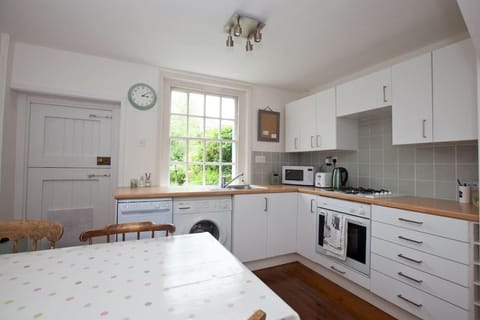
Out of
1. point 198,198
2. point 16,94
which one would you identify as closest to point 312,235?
point 198,198

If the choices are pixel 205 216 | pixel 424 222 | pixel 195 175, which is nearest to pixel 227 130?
pixel 195 175

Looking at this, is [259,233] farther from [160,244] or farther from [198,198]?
[160,244]

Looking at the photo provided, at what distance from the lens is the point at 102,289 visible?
0.68m

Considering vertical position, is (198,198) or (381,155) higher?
(381,155)

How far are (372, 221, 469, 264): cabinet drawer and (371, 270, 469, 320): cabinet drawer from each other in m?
0.30

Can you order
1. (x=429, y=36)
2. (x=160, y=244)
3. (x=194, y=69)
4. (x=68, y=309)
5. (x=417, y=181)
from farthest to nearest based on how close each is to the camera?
(x=194, y=69), (x=417, y=181), (x=429, y=36), (x=160, y=244), (x=68, y=309)

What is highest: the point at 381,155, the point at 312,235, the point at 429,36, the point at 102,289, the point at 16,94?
the point at 429,36

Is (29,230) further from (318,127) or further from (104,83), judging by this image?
(318,127)

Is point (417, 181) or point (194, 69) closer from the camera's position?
point (417, 181)

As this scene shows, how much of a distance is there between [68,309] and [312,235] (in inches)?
91.0

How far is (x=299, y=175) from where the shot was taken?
3041 mm

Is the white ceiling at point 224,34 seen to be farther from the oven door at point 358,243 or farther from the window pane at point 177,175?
the oven door at point 358,243

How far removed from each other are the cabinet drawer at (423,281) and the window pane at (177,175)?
2208 mm

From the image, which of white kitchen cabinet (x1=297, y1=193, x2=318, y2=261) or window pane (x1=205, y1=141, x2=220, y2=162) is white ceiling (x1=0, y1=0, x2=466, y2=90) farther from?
white kitchen cabinet (x1=297, y1=193, x2=318, y2=261)
